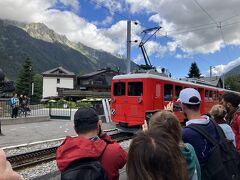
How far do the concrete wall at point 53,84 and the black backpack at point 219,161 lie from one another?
92.8 meters

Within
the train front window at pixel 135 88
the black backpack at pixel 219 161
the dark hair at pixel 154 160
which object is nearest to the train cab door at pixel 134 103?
the train front window at pixel 135 88

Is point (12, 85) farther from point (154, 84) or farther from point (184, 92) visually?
point (154, 84)

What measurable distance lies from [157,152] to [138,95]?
48.7 feet

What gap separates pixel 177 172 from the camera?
2242mm

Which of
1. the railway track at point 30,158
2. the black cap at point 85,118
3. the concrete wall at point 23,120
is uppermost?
the black cap at point 85,118

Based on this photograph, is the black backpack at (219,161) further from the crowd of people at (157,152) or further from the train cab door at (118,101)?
the train cab door at (118,101)

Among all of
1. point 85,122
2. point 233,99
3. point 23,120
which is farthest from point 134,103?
point 85,122

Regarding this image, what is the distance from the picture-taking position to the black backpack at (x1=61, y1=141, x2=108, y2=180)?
Answer: 272cm

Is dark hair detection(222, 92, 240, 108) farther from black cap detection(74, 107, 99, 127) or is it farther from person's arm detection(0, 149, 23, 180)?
person's arm detection(0, 149, 23, 180)

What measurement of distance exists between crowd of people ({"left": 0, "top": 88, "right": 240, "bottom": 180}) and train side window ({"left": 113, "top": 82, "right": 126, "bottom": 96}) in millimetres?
13477

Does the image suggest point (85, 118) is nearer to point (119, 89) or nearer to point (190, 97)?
point (190, 97)

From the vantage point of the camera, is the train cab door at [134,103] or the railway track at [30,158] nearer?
the railway track at [30,158]

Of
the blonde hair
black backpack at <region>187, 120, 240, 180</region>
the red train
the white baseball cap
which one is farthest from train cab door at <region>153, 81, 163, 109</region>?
black backpack at <region>187, 120, 240, 180</region>

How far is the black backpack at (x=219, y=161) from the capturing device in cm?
342
